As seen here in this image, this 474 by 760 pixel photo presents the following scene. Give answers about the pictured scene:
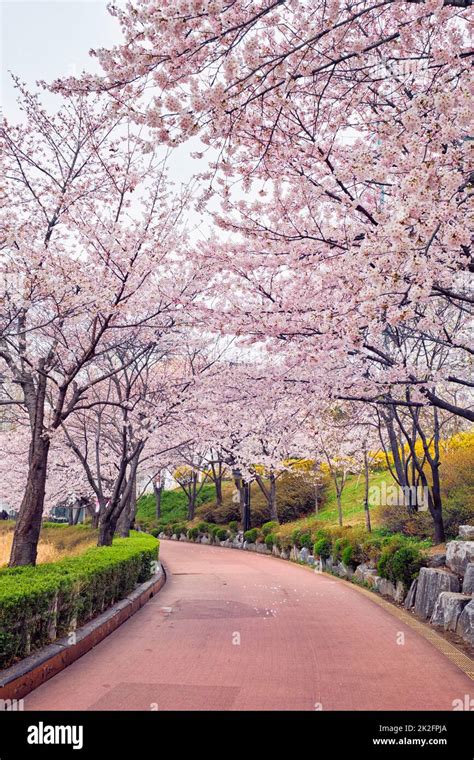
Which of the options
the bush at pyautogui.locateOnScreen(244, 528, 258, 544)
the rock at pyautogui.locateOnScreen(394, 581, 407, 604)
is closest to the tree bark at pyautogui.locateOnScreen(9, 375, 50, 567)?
the rock at pyautogui.locateOnScreen(394, 581, 407, 604)

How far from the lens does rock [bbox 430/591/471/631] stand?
8.02 metres

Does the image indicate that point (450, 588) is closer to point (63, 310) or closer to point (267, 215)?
point (267, 215)

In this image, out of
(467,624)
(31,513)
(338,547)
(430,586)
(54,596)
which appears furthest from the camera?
(338,547)

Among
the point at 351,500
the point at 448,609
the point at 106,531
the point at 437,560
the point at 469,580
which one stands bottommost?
the point at 448,609

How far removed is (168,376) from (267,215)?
10084mm

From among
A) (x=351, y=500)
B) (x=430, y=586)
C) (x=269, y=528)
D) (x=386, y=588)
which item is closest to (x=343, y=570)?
(x=386, y=588)

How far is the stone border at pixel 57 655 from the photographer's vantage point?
4848mm

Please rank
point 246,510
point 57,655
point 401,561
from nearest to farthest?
point 57,655 < point 401,561 < point 246,510

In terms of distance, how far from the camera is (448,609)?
8227mm

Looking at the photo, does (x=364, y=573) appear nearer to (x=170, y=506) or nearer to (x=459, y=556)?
(x=459, y=556)

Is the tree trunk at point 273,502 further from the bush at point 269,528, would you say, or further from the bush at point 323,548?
the bush at point 323,548

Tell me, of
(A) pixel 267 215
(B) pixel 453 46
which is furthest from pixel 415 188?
(A) pixel 267 215

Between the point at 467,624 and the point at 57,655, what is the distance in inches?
201
